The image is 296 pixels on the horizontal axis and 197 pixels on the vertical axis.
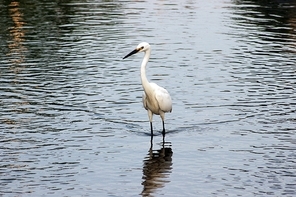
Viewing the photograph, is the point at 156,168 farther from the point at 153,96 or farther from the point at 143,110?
the point at 143,110

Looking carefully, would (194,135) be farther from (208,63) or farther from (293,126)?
(208,63)

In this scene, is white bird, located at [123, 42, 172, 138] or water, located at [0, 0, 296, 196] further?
white bird, located at [123, 42, 172, 138]

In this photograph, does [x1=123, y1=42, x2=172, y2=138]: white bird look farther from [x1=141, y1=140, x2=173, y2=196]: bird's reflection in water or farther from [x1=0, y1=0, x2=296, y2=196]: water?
[x1=141, y1=140, x2=173, y2=196]: bird's reflection in water

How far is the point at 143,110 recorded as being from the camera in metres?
23.1

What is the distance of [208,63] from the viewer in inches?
1209

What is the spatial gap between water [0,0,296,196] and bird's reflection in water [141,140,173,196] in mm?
26

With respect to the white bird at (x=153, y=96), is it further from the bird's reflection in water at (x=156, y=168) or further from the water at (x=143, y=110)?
the bird's reflection in water at (x=156, y=168)

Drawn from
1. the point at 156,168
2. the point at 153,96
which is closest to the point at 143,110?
the point at 153,96

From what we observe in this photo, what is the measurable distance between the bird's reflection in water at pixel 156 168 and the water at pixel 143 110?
0.08ft

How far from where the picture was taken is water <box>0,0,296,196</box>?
16.5 m

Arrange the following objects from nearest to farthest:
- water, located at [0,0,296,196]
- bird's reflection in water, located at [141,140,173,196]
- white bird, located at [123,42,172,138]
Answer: bird's reflection in water, located at [141,140,173,196]
water, located at [0,0,296,196]
white bird, located at [123,42,172,138]

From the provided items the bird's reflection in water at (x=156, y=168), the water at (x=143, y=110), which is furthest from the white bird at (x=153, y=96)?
the bird's reflection in water at (x=156, y=168)

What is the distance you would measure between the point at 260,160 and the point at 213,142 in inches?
76.6

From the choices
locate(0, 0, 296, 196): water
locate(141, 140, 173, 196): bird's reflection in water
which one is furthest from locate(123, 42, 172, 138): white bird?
Result: locate(141, 140, 173, 196): bird's reflection in water
